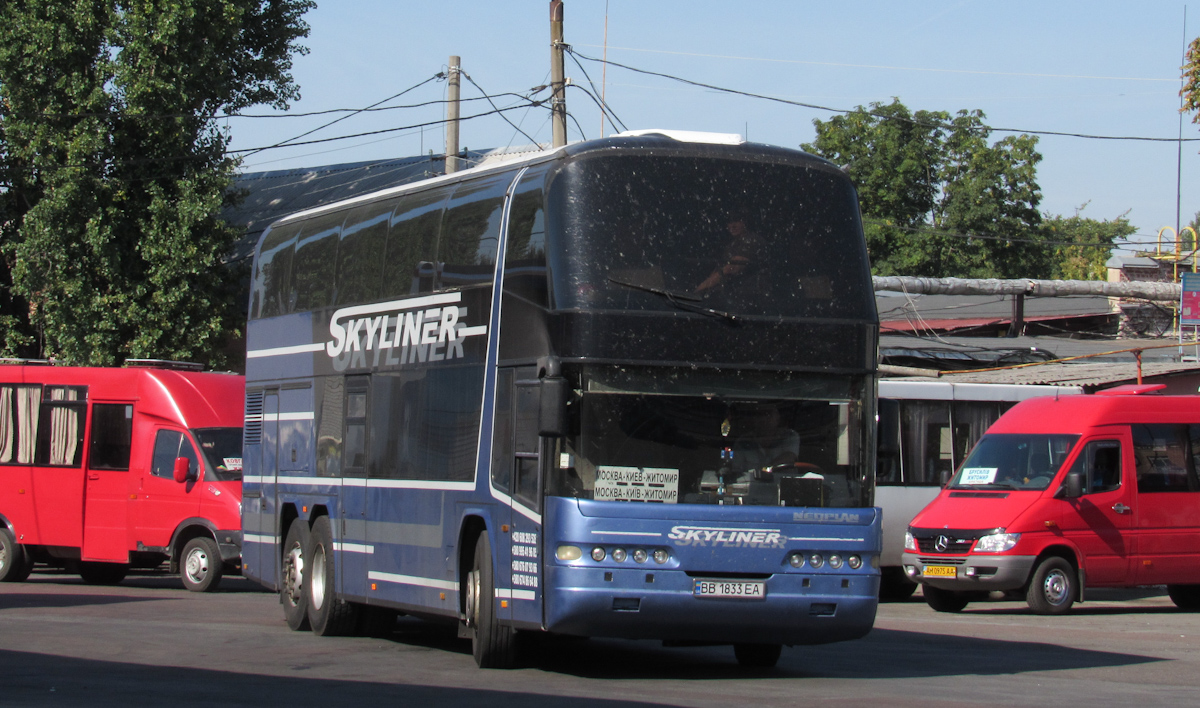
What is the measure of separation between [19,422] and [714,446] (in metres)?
14.8

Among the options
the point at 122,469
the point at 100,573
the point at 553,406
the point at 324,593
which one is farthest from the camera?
Answer: the point at 100,573

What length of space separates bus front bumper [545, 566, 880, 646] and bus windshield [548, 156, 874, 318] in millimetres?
1874

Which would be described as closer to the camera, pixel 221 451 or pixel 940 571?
pixel 940 571

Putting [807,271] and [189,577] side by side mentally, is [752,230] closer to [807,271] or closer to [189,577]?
[807,271]

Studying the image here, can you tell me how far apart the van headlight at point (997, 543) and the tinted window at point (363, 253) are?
27.7 feet

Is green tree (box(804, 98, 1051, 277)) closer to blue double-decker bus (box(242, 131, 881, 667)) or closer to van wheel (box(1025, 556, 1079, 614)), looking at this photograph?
van wheel (box(1025, 556, 1079, 614))

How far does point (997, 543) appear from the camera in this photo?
18.0 meters

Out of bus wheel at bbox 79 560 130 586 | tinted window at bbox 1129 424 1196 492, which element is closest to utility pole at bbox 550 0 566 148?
bus wheel at bbox 79 560 130 586

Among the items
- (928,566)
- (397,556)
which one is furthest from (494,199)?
(928,566)

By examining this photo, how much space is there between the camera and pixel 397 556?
12992mm

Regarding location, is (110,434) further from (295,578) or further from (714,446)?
(714,446)

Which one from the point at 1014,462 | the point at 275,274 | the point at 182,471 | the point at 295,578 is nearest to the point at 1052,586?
the point at 1014,462

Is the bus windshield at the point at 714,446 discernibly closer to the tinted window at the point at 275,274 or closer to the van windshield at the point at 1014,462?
the tinted window at the point at 275,274

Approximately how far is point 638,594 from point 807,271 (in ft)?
8.72
